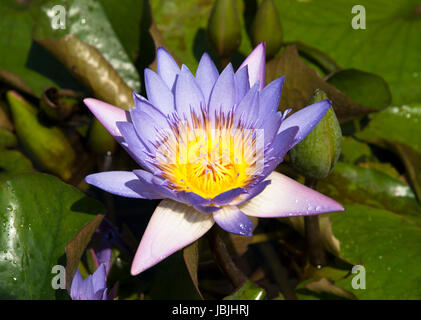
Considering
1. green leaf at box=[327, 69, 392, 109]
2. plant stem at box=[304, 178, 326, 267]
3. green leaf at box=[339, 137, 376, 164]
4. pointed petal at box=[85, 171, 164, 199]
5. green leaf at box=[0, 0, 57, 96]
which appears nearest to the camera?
pointed petal at box=[85, 171, 164, 199]

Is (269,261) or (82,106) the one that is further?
(82,106)

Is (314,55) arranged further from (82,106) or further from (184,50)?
(82,106)

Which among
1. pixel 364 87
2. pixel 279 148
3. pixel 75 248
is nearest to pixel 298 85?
pixel 364 87

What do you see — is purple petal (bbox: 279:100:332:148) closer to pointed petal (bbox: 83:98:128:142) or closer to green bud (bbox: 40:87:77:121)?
pointed petal (bbox: 83:98:128:142)

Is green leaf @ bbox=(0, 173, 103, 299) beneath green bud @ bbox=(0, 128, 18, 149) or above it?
beneath

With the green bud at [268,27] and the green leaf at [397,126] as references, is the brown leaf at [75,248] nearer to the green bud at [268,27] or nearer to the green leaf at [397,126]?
the green bud at [268,27]

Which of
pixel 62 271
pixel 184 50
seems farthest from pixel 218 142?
pixel 184 50

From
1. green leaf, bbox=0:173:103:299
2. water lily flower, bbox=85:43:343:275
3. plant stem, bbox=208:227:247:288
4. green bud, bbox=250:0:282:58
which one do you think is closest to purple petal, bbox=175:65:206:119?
water lily flower, bbox=85:43:343:275
